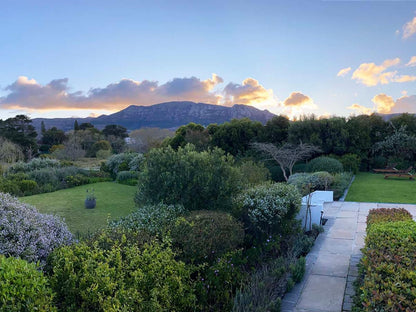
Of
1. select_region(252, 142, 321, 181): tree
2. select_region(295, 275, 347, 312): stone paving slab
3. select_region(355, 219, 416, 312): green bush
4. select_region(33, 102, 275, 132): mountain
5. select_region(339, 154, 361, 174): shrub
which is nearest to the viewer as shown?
select_region(355, 219, 416, 312): green bush

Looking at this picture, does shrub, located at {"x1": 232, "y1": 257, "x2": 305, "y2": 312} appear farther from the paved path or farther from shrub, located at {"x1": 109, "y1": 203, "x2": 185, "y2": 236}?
shrub, located at {"x1": 109, "y1": 203, "x2": 185, "y2": 236}

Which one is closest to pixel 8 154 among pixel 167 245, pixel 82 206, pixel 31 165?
pixel 31 165

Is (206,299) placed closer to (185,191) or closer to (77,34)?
(185,191)


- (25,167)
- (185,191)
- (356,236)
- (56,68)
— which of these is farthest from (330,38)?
(25,167)

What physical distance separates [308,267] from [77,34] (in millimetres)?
10040

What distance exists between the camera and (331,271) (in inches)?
160

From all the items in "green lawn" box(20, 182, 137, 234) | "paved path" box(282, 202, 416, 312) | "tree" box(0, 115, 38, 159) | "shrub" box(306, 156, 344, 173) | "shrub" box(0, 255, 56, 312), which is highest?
"tree" box(0, 115, 38, 159)

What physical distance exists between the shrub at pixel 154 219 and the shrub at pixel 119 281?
0.74 m

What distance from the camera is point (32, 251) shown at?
300cm

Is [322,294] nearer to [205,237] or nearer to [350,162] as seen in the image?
[205,237]

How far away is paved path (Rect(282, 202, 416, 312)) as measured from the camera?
3.24 m

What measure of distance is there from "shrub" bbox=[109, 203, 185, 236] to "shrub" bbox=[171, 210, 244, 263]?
231 mm

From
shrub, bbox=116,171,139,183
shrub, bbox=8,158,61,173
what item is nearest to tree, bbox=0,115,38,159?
shrub, bbox=8,158,61,173

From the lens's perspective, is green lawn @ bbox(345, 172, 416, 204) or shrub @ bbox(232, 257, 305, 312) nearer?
shrub @ bbox(232, 257, 305, 312)
